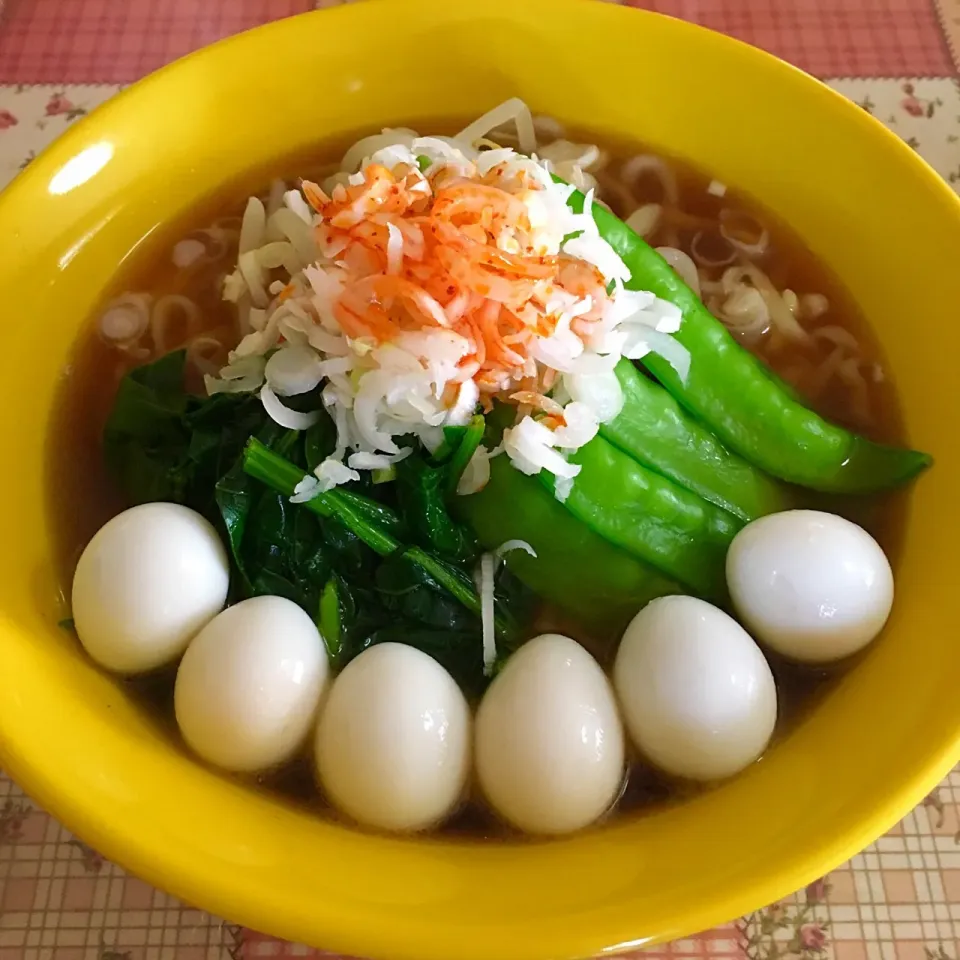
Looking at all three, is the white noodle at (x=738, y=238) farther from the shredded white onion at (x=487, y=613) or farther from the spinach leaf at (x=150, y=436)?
the spinach leaf at (x=150, y=436)

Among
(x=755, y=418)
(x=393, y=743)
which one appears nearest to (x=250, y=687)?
(x=393, y=743)

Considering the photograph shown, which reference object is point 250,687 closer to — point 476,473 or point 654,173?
point 476,473

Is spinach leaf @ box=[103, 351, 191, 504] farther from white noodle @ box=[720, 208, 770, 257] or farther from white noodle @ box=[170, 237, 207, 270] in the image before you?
white noodle @ box=[720, 208, 770, 257]

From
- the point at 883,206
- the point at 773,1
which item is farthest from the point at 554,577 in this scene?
the point at 773,1

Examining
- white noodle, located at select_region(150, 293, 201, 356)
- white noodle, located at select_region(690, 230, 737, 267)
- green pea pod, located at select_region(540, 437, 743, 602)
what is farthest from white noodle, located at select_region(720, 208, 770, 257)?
white noodle, located at select_region(150, 293, 201, 356)

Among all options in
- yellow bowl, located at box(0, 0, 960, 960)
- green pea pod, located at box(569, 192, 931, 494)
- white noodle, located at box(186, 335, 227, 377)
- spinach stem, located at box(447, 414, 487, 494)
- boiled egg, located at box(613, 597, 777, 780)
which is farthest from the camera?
white noodle, located at box(186, 335, 227, 377)

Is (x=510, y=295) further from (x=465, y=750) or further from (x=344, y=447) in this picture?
(x=465, y=750)
